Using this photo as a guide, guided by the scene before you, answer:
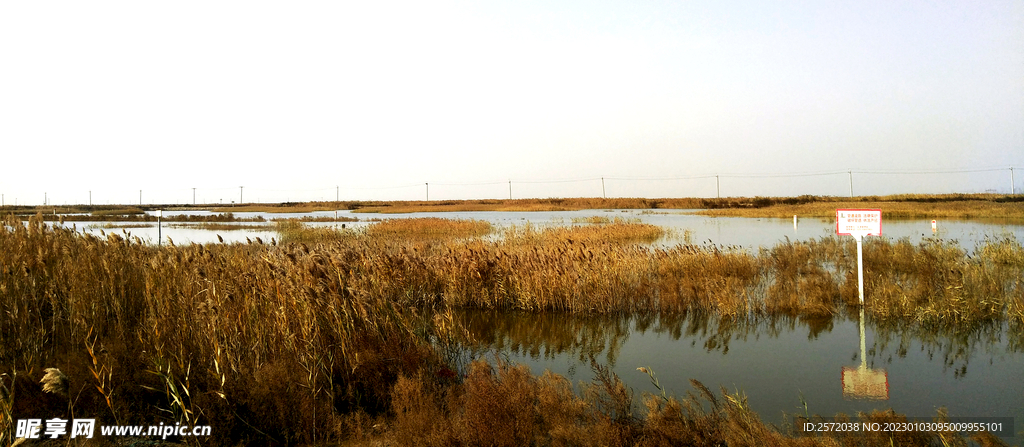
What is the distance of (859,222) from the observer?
926cm

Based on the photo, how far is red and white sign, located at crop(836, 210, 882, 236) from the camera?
362 inches

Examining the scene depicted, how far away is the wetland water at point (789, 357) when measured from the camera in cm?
523

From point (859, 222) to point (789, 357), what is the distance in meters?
3.79

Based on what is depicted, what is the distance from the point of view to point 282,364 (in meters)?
4.32

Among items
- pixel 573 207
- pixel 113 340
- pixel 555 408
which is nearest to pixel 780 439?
pixel 555 408

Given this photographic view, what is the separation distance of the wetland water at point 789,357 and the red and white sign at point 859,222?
1515 millimetres

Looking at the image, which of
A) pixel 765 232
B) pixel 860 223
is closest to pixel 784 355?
pixel 860 223

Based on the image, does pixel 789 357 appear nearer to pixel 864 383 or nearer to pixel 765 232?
pixel 864 383

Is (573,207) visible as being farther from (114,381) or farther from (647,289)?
(114,381)

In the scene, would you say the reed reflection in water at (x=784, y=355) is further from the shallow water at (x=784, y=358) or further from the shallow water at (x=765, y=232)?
the shallow water at (x=765, y=232)

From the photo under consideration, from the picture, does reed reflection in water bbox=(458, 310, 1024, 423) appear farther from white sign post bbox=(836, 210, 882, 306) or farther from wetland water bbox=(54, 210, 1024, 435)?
white sign post bbox=(836, 210, 882, 306)

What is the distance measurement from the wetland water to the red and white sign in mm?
1515

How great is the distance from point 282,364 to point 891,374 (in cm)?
612

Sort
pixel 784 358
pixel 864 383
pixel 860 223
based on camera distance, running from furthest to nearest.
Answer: pixel 860 223, pixel 784 358, pixel 864 383
